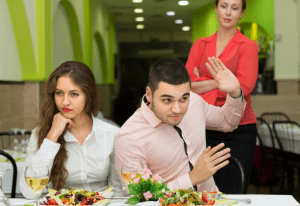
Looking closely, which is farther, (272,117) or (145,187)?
(272,117)

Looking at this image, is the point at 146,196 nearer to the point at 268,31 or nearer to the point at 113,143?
the point at 113,143

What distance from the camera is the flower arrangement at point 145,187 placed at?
1.43m

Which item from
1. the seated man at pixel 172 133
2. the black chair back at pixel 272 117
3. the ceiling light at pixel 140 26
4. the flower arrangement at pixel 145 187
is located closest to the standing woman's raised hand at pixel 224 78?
the seated man at pixel 172 133

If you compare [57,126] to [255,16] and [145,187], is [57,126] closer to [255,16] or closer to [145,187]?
[145,187]

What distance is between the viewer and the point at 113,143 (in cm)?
203

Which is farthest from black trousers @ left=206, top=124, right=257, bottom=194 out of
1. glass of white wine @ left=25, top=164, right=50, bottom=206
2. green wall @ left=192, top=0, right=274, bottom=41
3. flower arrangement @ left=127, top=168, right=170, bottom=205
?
green wall @ left=192, top=0, right=274, bottom=41

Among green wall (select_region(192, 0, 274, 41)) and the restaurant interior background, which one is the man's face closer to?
the restaurant interior background

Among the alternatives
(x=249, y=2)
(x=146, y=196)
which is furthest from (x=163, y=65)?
(x=249, y=2)

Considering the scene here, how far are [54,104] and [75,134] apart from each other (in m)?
0.19

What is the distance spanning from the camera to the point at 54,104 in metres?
2.00

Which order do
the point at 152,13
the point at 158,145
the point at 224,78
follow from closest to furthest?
the point at 158,145, the point at 224,78, the point at 152,13

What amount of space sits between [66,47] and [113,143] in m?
4.41

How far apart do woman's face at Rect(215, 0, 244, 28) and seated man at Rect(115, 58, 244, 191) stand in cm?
37

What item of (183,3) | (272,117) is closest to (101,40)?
(183,3)
